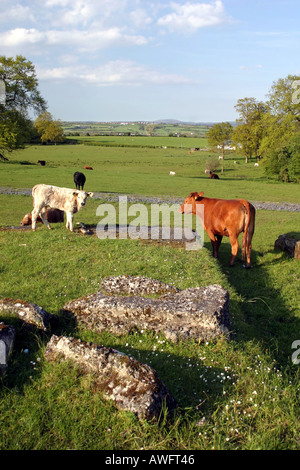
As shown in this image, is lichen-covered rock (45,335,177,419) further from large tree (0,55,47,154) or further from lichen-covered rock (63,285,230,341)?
large tree (0,55,47,154)

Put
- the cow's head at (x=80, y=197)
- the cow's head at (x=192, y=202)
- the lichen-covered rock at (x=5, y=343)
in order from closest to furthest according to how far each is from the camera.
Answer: the lichen-covered rock at (x=5, y=343)
the cow's head at (x=192, y=202)
the cow's head at (x=80, y=197)

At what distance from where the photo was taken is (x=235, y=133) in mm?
62000

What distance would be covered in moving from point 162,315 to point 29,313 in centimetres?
216

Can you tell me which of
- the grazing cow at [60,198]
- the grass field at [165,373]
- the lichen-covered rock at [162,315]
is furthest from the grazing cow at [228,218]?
the lichen-covered rock at [162,315]

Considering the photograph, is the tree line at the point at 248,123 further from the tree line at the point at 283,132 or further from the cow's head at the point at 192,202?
the cow's head at the point at 192,202

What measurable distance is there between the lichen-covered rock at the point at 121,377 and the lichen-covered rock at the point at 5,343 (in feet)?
1.76

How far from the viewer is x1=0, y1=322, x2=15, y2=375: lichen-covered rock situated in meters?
4.69

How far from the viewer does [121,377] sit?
14.1ft

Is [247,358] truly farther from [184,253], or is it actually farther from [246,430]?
[184,253]

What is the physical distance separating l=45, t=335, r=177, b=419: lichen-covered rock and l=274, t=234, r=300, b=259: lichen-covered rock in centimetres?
1100

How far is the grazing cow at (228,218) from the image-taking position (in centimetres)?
1226

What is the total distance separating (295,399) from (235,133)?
62.0 metres

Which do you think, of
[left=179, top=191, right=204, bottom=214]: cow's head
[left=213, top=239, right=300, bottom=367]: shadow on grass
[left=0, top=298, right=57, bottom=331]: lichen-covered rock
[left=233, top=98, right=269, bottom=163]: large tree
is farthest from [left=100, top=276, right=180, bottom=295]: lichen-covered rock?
[left=233, top=98, right=269, bottom=163]: large tree
